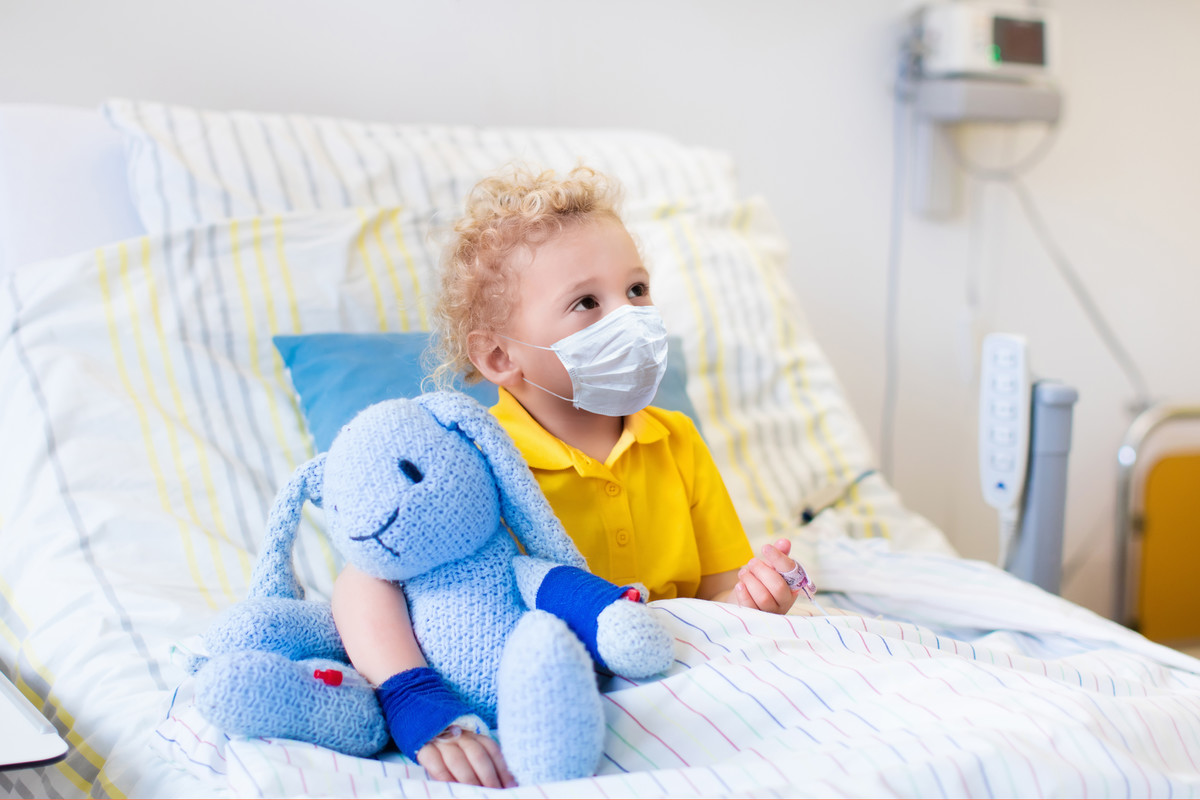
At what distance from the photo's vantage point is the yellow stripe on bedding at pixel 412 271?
1.21 m

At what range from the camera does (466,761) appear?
0.60 m

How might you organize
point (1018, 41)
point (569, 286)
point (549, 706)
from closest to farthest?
point (549, 706)
point (569, 286)
point (1018, 41)

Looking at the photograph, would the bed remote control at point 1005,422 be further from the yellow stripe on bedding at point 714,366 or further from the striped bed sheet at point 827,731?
the striped bed sheet at point 827,731

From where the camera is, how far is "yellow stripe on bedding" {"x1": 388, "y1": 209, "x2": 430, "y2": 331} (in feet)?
3.96

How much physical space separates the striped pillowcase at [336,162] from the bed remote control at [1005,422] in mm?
489

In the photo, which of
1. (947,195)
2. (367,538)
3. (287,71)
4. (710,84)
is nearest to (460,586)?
(367,538)

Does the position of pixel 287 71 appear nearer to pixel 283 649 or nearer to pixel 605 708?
pixel 283 649

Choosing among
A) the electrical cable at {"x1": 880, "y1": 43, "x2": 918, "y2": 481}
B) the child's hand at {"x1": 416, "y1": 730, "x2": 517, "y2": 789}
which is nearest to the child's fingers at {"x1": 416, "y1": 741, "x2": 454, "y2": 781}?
the child's hand at {"x1": 416, "y1": 730, "x2": 517, "y2": 789}

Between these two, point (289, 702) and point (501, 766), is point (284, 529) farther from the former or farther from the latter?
point (501, 766)

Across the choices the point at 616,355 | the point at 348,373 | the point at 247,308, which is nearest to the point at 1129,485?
the point at 616,355

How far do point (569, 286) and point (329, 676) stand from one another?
0.41 m

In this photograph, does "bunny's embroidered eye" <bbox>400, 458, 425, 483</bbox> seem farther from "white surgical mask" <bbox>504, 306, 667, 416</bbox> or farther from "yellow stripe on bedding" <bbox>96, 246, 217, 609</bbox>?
"yellow stripe on bedding" <bbox>96, 246, 217, 609</bbox>

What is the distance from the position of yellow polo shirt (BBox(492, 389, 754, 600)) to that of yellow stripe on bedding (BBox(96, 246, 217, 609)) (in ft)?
1.19

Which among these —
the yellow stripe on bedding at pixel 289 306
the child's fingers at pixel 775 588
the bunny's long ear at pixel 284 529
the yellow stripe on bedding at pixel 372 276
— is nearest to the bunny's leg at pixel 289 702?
the bunny's long ear at pixel 284 529
